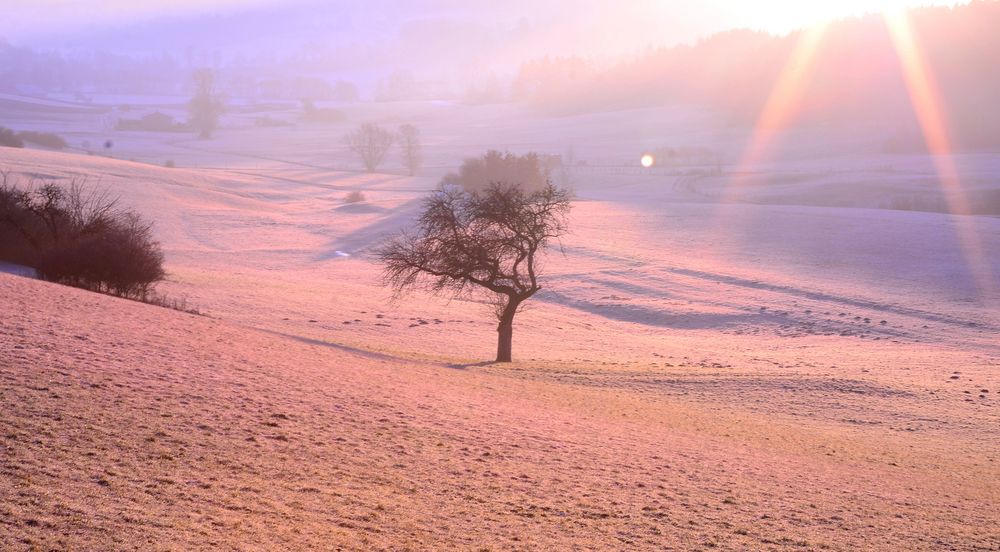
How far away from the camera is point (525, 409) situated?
14789mm

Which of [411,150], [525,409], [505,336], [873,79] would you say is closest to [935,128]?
[873,79]

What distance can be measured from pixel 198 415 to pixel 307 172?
308 feet

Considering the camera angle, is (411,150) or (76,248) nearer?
(76,248)

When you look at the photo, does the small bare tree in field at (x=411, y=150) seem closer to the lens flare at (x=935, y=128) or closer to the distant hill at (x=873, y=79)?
the distant hill at (x=873, y=79)

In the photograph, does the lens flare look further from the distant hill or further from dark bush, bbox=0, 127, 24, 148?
dark bush, bbox=0, 127, 24, 148

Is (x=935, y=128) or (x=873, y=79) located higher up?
(x=873, y=79)

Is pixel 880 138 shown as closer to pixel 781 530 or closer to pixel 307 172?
pixel 307 172

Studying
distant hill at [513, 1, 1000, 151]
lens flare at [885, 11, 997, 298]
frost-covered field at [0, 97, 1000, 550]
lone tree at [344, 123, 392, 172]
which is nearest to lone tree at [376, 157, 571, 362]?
frost-covered field at [0, 97, 1000, 550]

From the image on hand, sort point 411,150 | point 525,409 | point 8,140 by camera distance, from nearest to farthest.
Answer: point 525,409 < point 8,140 < point 411,150

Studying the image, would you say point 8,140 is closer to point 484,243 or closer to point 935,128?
point 484,243

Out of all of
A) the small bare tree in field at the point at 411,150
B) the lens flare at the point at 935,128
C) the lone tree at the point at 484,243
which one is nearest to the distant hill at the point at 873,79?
the lens flare at the point at 935,128

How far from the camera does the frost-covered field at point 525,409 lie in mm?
8359

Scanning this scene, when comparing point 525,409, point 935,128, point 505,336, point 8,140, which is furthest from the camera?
point 935,128

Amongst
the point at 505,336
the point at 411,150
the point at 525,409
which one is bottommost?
the point at 525,409
